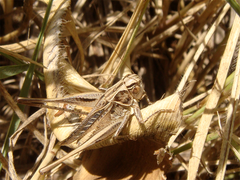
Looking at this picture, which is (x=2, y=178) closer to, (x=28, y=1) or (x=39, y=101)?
(x=39, y=101)

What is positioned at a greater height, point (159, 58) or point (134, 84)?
point (134, 84)

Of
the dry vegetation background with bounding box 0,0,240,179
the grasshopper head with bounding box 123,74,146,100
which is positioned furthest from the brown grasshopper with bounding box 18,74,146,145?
the dry vegetation background with bounding box 0,0,240,179

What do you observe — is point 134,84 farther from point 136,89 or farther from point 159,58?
point 159,58

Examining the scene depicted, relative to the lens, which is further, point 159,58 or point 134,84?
point 159,58

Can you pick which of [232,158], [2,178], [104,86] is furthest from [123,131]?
[2,178]

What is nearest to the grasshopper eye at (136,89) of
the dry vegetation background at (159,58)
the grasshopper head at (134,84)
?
the grasshopper head at (134,84)

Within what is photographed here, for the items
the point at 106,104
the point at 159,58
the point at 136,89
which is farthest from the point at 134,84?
the point at 159,58

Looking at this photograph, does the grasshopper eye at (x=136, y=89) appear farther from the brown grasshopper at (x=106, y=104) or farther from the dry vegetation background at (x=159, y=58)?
the dry vegetation background at (x=159, y=58)
